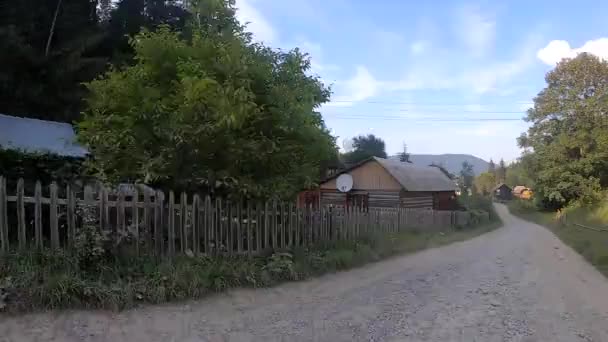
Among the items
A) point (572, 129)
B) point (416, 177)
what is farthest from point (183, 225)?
point (572, 129)

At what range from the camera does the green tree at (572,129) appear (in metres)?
43.2

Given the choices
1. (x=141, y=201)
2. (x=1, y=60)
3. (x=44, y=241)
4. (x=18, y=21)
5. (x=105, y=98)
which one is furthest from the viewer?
(x=18, y=21)

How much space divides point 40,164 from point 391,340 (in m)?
6.16

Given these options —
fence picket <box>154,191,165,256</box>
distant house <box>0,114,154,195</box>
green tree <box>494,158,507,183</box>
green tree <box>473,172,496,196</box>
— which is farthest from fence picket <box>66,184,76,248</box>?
Result: green tree <box>494,158,507,183</box>

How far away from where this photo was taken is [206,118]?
764 centimetres

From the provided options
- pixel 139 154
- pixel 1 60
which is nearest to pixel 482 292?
pixel 139 154

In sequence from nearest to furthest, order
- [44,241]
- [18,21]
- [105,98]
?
[44,241], [105,98], [18,21]

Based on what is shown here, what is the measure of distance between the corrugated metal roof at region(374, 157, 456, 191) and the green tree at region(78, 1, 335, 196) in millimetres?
Result: 24048

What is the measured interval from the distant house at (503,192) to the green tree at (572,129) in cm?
6731

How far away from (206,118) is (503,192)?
116m

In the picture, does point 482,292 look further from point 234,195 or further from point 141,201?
point 141,201

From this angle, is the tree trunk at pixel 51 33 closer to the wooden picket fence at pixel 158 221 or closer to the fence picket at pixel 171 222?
the wooden picket fence at pixel 158 221

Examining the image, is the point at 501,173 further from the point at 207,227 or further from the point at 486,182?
the point at 207,227

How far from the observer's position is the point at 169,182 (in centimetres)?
842
